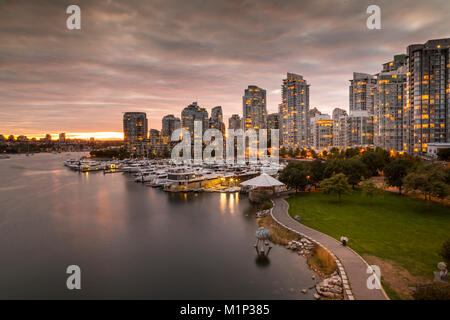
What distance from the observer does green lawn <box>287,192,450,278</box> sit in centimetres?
1731

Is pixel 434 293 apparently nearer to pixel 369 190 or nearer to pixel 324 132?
pixel 369 190

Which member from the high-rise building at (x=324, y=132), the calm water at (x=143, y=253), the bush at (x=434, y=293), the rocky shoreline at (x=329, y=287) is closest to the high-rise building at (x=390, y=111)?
the high-rise building at (x=324, y=132)

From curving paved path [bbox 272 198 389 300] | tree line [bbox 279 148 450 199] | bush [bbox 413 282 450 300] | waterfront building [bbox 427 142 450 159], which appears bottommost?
curving paved path [bbox 272 198 389 300]

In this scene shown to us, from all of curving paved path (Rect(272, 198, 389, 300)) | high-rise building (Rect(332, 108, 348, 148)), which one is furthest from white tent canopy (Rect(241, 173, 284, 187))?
high-rise building (Rect(332, 108, 348, 148))

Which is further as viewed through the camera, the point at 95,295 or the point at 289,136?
the point at 289,136

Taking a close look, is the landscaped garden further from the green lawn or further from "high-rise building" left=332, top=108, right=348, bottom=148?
"high-rise building" left=332, top=108, right=348, bottom=148

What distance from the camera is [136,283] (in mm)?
18047

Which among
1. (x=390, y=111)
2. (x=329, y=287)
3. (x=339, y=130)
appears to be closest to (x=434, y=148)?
(x=390, y=111)

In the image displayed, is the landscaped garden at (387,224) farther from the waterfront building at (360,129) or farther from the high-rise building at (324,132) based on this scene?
the high-rise building at (324,132)

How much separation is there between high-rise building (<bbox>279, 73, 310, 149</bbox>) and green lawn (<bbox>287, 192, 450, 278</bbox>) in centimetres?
12961

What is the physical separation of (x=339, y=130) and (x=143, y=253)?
121947 mm
